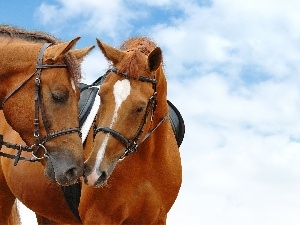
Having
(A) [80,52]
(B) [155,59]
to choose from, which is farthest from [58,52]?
(B) [155,59]

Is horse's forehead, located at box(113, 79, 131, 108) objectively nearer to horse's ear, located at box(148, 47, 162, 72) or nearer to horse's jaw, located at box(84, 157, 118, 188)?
horse's ear, located at box(148, 47, 162, 72)

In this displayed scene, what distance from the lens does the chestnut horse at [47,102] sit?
7.29 m

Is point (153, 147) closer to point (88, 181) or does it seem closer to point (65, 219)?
point (88, 181)

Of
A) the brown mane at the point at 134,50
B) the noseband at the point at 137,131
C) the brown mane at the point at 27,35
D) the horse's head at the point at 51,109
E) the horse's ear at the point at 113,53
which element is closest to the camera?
the horse's head at the point at 51,109

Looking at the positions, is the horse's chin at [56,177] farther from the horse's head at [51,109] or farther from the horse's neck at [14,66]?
the horse's neck at [14,66]

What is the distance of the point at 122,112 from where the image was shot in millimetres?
7523

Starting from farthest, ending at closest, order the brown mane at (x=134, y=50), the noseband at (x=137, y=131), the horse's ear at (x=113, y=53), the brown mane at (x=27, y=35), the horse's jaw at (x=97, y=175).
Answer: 1. the brown mane at (x=27, y=35)
2. the horse's ear at (x=113, y=53)
3. the brown mane at (x=134, y=50)
4. the noseband at (x=137, y=131)
5. the horse's jaw at (x=97, y=175)

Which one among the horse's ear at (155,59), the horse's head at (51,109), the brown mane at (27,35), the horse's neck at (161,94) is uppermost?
the brown mane at (27,35)

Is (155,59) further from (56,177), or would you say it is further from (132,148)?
(56,177)

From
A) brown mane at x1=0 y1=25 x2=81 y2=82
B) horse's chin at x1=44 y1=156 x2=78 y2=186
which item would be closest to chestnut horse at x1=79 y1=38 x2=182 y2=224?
horse's chin at x1=44 y1=156 x2=78 y2=186

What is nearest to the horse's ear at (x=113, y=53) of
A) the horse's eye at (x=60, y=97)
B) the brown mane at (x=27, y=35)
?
the brown mane at (x=27, y=35)

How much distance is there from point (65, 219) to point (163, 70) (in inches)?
108

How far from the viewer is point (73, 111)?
7.34 m

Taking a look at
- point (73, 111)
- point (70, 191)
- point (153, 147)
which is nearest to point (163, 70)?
point (153, 147)
